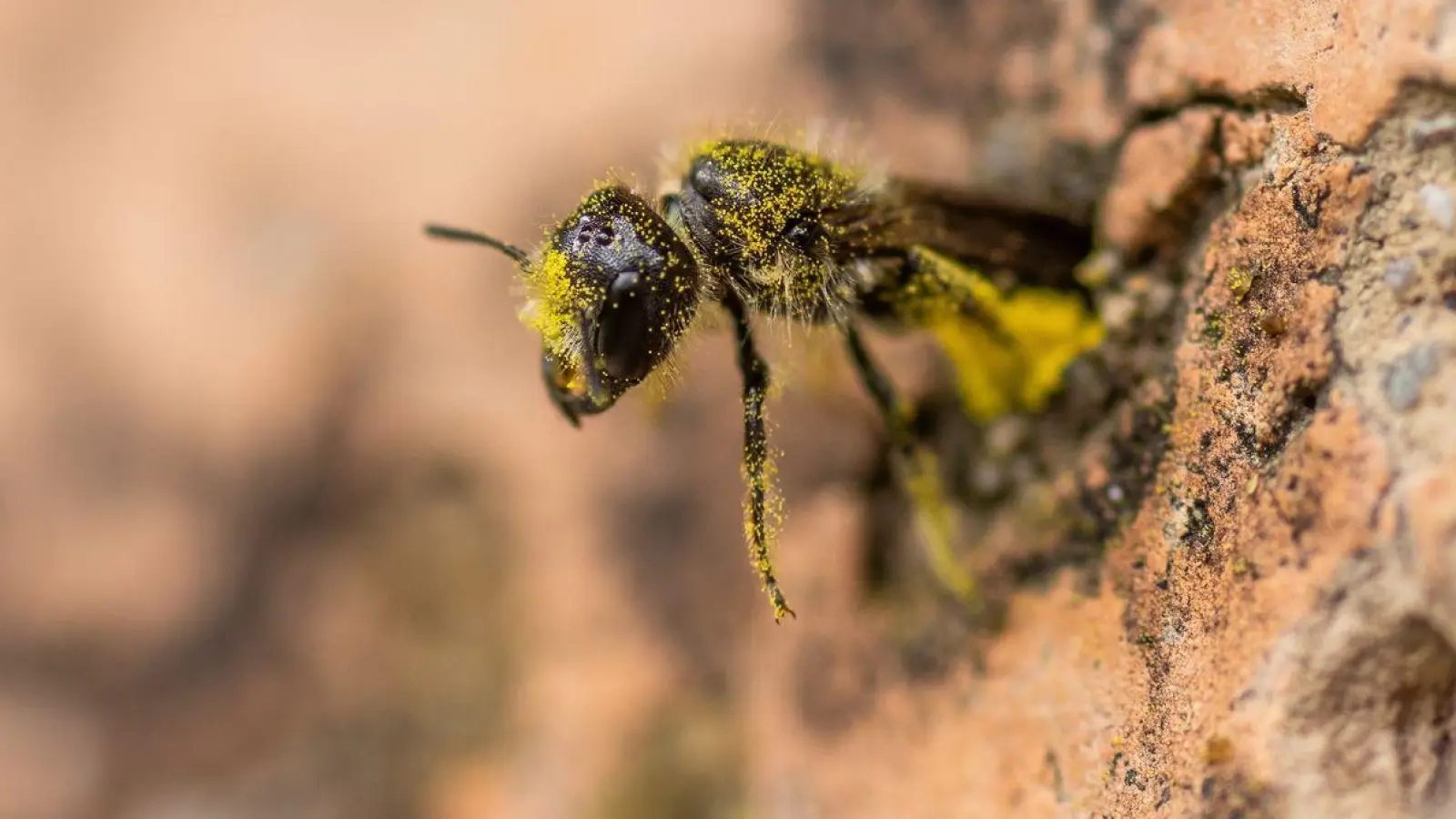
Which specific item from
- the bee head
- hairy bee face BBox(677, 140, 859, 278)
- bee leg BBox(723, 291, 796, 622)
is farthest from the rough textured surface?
the bee head

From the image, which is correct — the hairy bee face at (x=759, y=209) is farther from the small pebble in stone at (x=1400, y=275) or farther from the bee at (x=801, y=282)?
the small pebble in stone at (x=1400, y=275)

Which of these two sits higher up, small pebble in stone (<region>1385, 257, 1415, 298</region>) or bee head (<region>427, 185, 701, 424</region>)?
bee head (<region>427, 185, 701, 424</region>)

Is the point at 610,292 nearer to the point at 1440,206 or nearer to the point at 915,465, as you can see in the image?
the point at 915,465

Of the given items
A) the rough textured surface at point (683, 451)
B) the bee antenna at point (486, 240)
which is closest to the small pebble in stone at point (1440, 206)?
the rough textured surface at point (683, 451)

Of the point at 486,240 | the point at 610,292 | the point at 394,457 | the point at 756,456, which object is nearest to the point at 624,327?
the point at 610,292

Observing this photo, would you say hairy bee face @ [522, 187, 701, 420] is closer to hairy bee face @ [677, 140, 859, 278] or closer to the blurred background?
hairy bee face @ [677, 140, 859, 278]

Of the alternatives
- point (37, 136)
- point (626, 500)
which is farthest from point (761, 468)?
point (37, 136)
